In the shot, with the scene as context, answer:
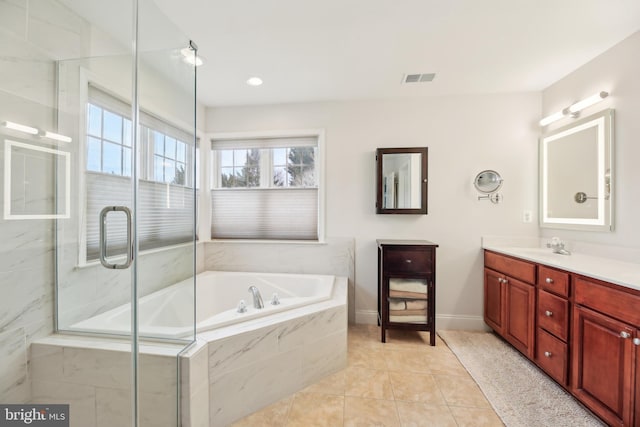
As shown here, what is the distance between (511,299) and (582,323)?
2.06 feet

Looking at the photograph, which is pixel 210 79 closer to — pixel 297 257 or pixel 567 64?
pixel 297 257

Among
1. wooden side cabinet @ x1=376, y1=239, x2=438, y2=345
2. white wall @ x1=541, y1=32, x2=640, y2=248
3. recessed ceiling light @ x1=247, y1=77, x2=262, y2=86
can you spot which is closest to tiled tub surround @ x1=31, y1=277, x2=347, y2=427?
wooden side cabinet @ x1=376, y1=239, x2=438, y2=345

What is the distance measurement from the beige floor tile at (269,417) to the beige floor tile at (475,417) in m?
0.98

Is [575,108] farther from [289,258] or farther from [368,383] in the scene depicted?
[289,258]

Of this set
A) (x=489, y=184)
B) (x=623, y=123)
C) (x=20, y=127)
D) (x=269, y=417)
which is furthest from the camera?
(x=489, y=184)

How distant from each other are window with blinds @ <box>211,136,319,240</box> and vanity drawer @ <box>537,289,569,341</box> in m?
1.92

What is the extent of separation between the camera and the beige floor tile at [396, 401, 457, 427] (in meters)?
1.43

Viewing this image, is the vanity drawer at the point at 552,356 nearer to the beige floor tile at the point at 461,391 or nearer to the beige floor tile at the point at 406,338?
the beige floor tile at the point at 461,391

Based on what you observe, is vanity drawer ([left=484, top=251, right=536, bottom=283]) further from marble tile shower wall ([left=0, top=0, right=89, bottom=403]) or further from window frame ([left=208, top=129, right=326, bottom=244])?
marble tile shower wall ([left=0, top=0, right=89, bottom=403])

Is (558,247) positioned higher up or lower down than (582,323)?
higher up

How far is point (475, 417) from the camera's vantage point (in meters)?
1.47

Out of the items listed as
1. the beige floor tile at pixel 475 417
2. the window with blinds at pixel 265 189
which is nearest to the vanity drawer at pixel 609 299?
the beige floor tile at pixel 475 417

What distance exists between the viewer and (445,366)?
195 cm

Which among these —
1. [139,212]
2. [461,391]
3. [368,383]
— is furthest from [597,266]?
[139,212]
